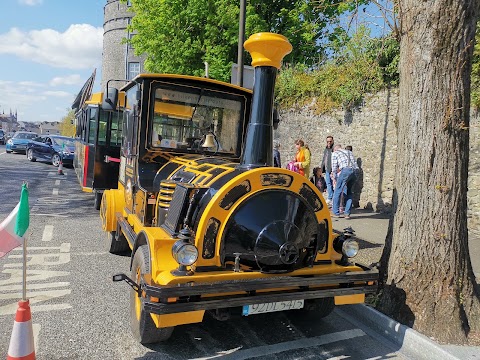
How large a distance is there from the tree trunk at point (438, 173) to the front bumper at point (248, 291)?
0.58m

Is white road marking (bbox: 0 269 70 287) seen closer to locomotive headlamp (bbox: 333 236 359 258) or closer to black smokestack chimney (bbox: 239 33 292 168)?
black smokestack chimney (bbox: 239 33 292 168)

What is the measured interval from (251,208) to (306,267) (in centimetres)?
74

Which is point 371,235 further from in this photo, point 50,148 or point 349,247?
point 50,148

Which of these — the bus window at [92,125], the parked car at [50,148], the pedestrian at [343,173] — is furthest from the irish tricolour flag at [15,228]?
the parked car at [50,148]

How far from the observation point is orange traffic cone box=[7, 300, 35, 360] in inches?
106

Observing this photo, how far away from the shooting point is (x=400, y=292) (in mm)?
3904

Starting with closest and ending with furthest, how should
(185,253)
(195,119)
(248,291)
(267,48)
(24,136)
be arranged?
(185,253) → (248,291) → (267,48) → (195,119) → (24,136)

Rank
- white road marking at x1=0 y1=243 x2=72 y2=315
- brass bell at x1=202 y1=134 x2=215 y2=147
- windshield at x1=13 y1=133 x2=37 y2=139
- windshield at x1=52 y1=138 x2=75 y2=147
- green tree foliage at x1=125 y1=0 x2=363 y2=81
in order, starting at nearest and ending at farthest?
white road marking at x1=0 y1=243 x2=72 y2=315 → brass bell at x1=202 y1=134 x2=215 y2=147 → green tree foliage at x1=125 y1=0 x2=363 y2=81 → windshield at x1=52 y1=138 x2=75 y2=147 → windshield at x1=13 y1=133 x2=37 y2=139

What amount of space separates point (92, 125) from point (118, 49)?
26.4 metres

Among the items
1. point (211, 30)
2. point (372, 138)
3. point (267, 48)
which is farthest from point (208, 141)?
point (211, 30)

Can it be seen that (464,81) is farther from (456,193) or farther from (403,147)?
(456,193)

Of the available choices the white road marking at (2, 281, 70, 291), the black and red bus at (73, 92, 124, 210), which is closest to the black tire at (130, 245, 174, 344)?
Answer: the white road marking at (2, 281, 70, 291)

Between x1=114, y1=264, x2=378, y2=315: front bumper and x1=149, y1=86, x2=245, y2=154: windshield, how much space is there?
2070mm

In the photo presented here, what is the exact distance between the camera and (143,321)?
3205 millimetres
